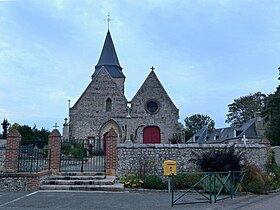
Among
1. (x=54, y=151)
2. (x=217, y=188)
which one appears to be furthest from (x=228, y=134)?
(x=54, y=151)

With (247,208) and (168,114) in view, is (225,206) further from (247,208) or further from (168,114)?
(168,114)

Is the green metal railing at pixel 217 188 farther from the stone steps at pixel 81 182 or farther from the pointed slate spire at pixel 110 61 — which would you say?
the pointed slate spire at pixel 110 61

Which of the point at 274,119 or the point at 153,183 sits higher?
the point at 274,119

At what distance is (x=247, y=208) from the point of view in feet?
24.6

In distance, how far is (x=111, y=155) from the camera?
1139 cm

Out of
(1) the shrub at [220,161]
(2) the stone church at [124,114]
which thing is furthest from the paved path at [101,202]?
(2) the stone church at [124,114]

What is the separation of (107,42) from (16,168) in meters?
24.2

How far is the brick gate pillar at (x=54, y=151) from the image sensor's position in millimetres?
11391

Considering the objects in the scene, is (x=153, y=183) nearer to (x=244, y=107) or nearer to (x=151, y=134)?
(x=151, y=134)

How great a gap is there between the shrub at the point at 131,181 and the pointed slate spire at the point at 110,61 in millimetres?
20588

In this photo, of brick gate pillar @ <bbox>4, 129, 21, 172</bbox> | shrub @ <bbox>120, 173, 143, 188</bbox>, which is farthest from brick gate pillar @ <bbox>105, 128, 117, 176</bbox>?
brick gate pillar @ <bbox>4, 129, 21, 172</bbox>

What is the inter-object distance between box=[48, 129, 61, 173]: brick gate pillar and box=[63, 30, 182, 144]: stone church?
13.1 m

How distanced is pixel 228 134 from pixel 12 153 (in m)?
33.7

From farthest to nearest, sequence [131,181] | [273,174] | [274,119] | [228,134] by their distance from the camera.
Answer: [228,134] < [274,119] < [273,174] < [131,181]
